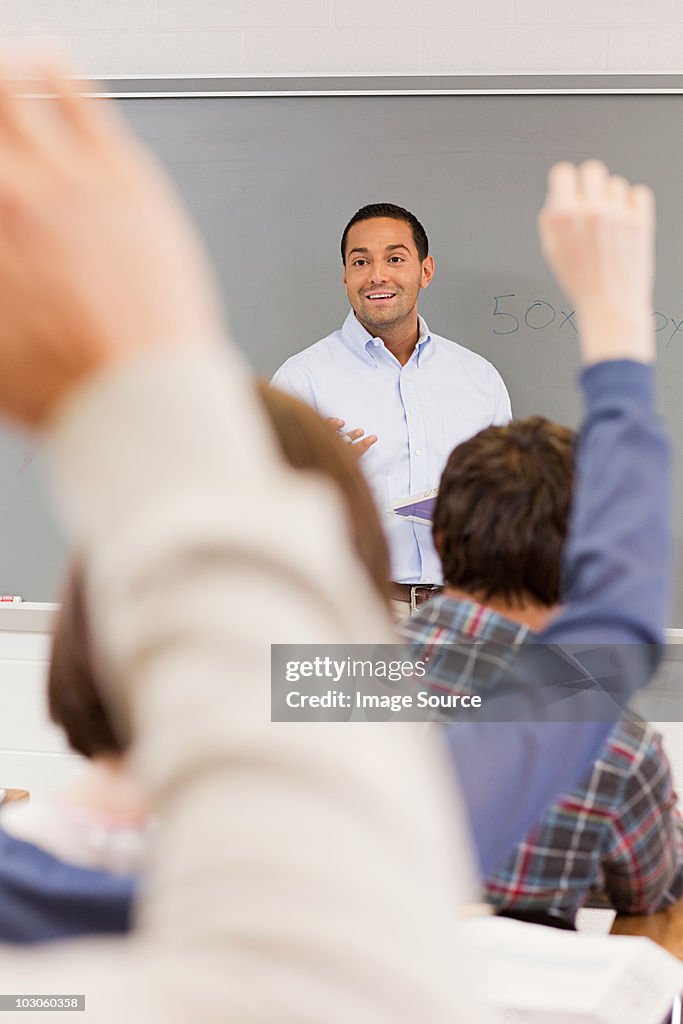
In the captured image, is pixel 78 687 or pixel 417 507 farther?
pixel 417 507

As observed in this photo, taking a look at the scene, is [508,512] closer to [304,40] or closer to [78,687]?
[78,687]

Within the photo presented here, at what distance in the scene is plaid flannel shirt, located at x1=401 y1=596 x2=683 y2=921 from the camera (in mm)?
1161

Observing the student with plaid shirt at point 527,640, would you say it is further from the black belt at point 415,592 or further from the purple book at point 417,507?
the black belt at point 415,592

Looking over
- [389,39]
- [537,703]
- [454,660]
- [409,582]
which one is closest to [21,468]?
[409,582]

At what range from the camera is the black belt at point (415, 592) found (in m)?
2.89

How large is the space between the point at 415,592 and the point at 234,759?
272 centimetres

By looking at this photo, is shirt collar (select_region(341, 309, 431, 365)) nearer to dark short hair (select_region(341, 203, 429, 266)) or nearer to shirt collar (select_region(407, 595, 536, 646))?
dark short hair (select_region(341, 203, 429, 266))

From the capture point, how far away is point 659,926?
1.31m

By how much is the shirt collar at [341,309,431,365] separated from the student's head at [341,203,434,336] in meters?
0.02

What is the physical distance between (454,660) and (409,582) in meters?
1.75

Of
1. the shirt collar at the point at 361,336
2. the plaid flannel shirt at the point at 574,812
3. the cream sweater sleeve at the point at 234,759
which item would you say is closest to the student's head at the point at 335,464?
the cream sweater sleeve at the point at 234,759

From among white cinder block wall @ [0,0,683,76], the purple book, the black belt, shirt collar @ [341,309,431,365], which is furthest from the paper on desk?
white cinder block wall @ [0,0,683,76]

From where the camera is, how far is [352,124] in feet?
9.81

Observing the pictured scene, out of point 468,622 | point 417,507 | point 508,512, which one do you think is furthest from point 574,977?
point 417,507
